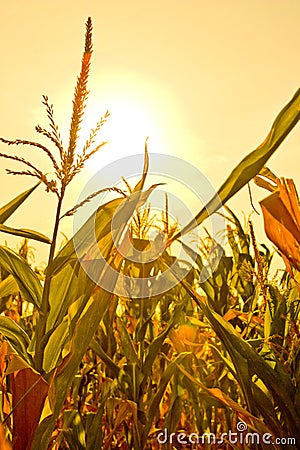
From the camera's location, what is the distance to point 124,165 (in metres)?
1.06

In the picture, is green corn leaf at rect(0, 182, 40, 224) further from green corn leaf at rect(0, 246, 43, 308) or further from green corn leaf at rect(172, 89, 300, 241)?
green corn leaf at rect(172, 89, 300, 241)

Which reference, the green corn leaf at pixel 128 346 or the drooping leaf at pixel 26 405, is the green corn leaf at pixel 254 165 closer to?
the drooping leaf at pixel 26 405

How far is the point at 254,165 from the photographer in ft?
2.66

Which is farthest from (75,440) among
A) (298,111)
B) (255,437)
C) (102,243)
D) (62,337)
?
(298,111)

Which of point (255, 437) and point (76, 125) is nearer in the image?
point (76, 125)

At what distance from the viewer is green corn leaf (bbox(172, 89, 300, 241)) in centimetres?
80

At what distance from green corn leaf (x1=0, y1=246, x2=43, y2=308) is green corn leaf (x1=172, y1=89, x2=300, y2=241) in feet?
0.84

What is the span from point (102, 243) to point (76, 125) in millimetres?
188

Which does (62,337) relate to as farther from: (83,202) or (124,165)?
(124,165)

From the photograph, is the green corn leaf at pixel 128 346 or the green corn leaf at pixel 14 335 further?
the green corn leaf at pixel 128 346

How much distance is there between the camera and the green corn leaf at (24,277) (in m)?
0.90

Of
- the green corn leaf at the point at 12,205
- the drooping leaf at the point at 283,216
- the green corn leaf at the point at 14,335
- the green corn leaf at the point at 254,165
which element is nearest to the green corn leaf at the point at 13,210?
the green corn leaf at the point at 12,205

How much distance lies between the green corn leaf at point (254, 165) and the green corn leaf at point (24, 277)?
26cm

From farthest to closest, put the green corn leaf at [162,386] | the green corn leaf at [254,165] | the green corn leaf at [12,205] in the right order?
1. the green corn leaf at [162,386]
2. the green corn leaf at [12,205]
3. the green corn leaf at [254,165]
